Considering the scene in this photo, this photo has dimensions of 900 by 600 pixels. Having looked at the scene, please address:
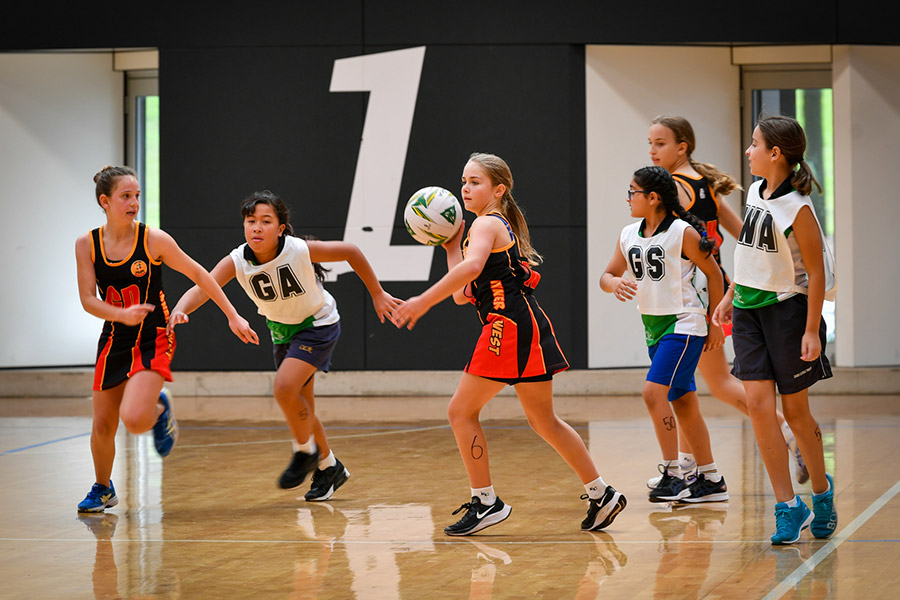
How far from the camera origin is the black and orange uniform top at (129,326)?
512cm

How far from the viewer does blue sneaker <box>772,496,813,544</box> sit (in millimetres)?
4117

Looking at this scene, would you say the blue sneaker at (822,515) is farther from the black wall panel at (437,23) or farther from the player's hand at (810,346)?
the black wall panel at (437,23)

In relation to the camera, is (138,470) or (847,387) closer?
(138,470)

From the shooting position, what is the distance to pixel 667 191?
16.4ft

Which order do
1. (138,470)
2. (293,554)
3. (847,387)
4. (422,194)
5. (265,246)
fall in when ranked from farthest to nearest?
A: 1. (847,387)
2. (138,470)
3. (265,246)
4. (422,194)
5. (293,554)

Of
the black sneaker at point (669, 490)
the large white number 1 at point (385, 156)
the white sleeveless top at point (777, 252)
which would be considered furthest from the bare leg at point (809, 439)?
the large white number 1 at point (385, 156)

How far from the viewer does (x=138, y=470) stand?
245 inches

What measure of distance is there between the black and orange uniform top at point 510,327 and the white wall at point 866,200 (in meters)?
6.39

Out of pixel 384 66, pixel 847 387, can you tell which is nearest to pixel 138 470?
pixel 384 66

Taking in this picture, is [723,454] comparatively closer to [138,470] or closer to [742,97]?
[138,470]

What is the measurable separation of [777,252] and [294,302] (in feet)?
7.53

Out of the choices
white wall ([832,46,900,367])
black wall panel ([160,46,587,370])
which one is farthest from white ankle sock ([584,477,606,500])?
white wall ([832,46,900,367])

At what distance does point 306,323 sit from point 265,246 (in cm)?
48

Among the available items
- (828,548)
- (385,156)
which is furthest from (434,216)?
(385,156)
